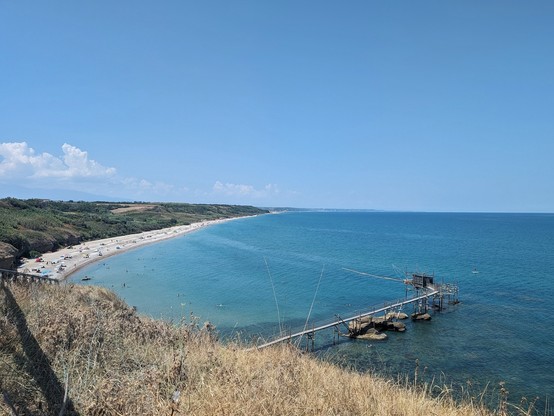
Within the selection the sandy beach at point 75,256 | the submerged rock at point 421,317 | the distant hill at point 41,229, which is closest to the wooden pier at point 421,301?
the submerged rock at point 421,317

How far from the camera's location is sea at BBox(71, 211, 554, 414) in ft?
69.1

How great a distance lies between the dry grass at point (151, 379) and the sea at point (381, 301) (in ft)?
4.82

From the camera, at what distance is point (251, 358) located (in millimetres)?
6398

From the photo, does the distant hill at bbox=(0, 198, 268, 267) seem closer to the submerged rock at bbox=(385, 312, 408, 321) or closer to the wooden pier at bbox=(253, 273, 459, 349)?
the wooden pier at bbox=(253, 273, 459, 349)

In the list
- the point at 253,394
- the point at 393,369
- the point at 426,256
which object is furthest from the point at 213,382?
the point at 426,256

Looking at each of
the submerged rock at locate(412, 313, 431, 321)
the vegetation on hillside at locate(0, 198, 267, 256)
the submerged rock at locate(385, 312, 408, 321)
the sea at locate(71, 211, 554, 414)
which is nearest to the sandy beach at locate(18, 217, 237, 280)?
the sea at locate(71, 211, 554, 414)

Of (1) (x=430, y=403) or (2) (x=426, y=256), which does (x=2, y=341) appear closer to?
(1) (x=430, y=403)

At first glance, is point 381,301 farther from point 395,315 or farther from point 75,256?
point 75,256

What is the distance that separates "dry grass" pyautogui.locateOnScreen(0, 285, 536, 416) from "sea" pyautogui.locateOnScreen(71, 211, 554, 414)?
57.8 inches

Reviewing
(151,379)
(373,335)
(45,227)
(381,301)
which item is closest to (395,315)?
(381,301)

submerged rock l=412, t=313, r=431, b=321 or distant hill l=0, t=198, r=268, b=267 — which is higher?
distant hill l=0, t=198, r=268, b=267

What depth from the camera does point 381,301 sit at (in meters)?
38.5

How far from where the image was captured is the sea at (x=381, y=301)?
21.0m

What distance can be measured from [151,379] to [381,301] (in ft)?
122
